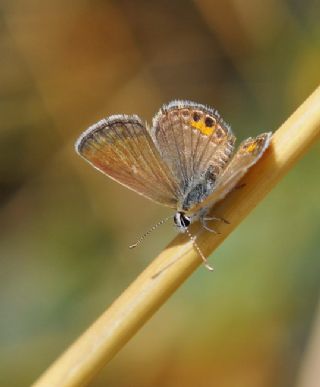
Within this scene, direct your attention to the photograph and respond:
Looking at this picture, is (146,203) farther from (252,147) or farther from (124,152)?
(252,147)

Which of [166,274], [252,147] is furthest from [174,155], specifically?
[166,274]

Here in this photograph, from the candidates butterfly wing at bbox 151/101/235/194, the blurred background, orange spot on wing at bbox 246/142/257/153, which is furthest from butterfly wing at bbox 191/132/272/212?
the blurred background

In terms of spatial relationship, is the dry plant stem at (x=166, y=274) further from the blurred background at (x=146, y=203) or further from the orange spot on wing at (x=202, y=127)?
the blurred background at (x=146, y=203)

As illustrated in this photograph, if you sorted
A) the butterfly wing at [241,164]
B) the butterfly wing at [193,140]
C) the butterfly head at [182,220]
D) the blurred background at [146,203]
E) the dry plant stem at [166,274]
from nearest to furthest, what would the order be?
the dry plant stem at [166,274], the butterfly wing at [241,164], the butterfly head at [182,220], the butterfly wing at [193,140], the blurred background at [146,203]

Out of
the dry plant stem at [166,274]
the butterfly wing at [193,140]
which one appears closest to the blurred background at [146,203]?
the butterfly wing at [193,140]

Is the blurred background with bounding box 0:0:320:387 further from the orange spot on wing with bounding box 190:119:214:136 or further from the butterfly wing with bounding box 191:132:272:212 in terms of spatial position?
the butterfly wing with bounding box 191:132:272:212

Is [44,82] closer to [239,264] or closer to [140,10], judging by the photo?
[140,10]
